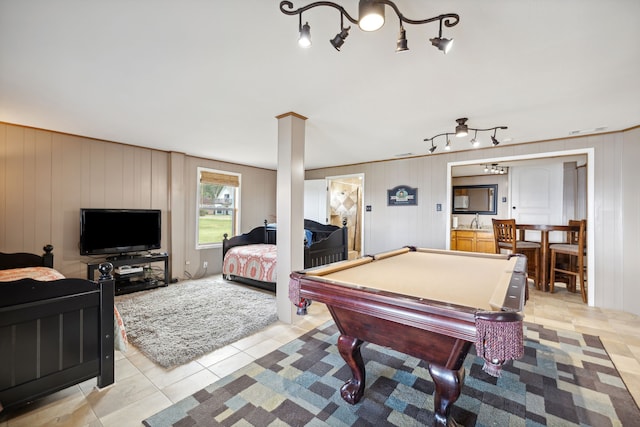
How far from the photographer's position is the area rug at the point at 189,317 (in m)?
2.51

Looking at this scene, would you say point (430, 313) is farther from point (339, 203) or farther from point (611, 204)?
point (339, 203)

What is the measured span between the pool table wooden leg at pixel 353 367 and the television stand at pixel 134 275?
374 cm

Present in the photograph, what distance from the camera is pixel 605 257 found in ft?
11.8

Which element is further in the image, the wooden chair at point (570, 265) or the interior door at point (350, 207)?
the interior door at point (350, 207)

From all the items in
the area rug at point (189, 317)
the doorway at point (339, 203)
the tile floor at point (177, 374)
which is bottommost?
the tile floor at point (177, 374)

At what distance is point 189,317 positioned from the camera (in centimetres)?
320

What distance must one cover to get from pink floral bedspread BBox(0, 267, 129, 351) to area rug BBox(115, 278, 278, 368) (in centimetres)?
34

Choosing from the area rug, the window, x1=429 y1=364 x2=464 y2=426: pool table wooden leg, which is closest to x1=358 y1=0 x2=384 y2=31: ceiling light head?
x1=429 y1=364 x2=464 y2=426: pool table wooden leg

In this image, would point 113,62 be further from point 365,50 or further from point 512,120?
point 512,120

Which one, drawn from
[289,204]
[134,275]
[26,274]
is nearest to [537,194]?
[289,204]

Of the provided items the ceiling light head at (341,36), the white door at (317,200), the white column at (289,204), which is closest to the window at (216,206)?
the white door at (317,200)

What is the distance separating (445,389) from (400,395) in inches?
23.0

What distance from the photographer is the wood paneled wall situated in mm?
3426

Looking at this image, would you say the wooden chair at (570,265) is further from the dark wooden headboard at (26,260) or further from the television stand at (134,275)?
the dark wooden headboard at (26,260)
